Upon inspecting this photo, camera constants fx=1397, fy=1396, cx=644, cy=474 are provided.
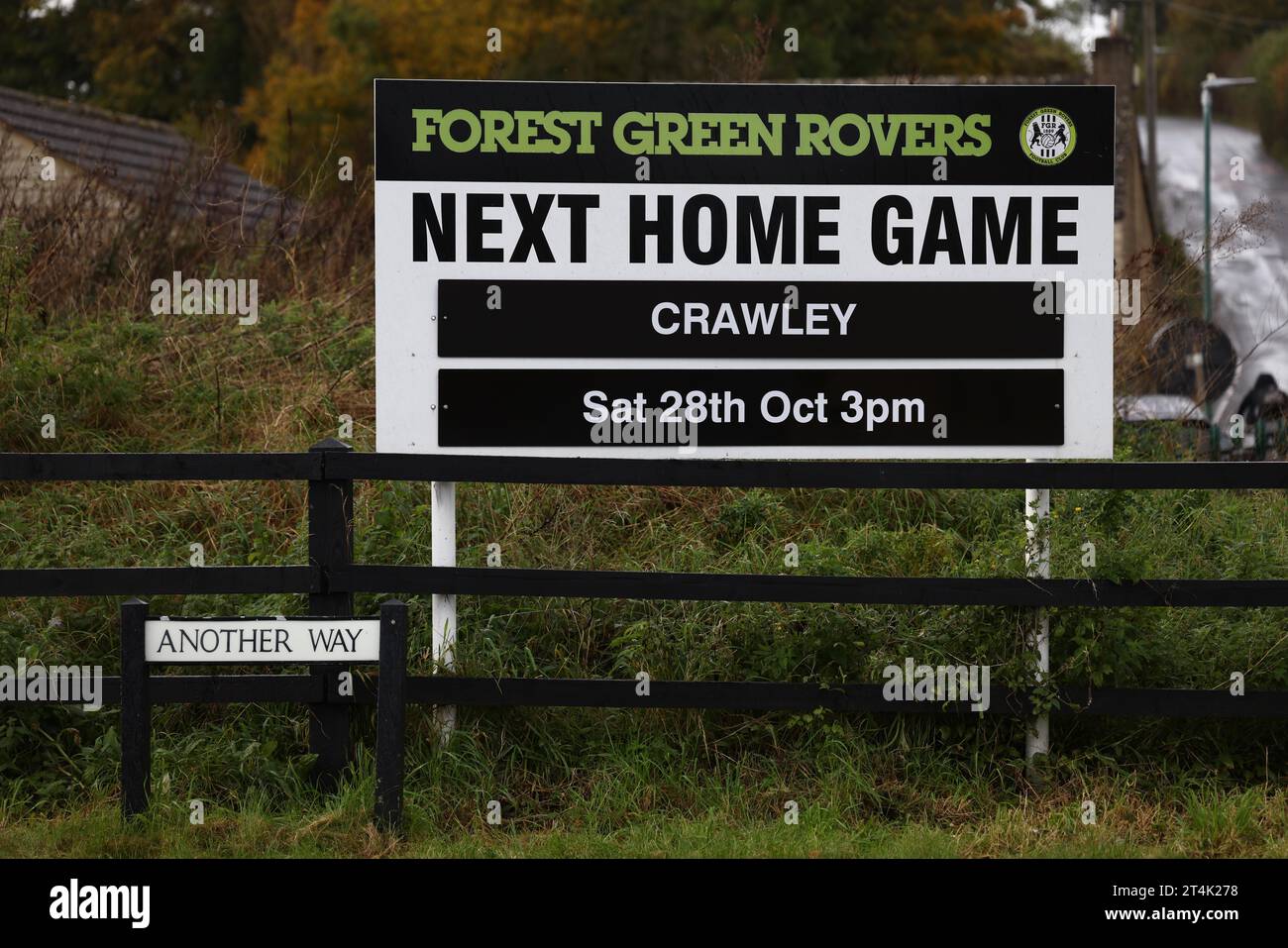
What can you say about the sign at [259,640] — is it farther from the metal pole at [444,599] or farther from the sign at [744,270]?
the sign at [744,270]

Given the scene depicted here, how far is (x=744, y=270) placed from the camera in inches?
251

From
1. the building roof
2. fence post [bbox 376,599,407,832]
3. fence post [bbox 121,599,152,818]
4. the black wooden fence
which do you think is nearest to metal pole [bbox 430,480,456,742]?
the black wooden fence

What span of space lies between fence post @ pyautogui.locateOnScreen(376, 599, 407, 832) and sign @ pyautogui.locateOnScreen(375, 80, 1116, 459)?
1348 millimetres

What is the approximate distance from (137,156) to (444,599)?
14559 mm

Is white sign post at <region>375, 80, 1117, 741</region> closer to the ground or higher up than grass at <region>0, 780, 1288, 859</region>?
higher up

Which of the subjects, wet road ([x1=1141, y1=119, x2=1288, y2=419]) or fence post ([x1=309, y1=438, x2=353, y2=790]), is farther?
wet road ([x1=1141, y1=119, x2=1288, y2=419])

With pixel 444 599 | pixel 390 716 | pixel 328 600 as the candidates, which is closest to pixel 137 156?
pixel 444 599

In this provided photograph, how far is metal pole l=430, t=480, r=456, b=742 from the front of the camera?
592 centimetres

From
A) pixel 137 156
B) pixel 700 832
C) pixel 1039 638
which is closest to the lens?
pixel 700 832

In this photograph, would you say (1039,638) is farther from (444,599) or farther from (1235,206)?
(1235,206)

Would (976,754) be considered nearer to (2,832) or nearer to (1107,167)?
(1107,167)

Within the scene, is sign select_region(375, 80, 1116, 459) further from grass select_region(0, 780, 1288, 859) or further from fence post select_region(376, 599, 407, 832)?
grass select_region(0, 780, 1288, 859)

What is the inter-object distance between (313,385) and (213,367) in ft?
2.15

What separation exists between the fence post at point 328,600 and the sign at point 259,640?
0.50 m
